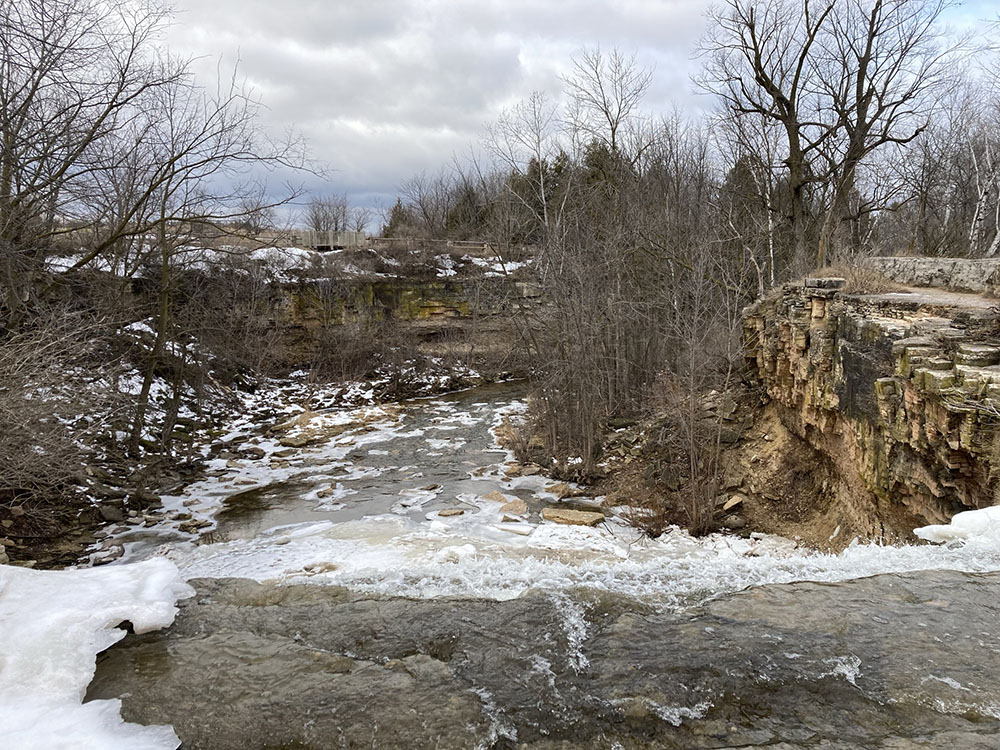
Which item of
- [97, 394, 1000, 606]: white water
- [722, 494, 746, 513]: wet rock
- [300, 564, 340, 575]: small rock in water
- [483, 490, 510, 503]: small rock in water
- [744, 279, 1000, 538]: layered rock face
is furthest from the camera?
[483, 490, 510, 503]: small rock in water

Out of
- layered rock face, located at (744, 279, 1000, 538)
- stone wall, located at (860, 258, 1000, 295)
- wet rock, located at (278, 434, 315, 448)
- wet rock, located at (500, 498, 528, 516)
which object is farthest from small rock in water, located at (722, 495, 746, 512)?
wet rock, located at (278, 434, 315, 448)

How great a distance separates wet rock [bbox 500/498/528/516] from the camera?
33.3ft

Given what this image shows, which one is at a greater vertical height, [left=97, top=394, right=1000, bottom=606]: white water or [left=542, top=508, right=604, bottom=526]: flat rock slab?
[left=97, top=394, right=1000, bottom=606]: white water

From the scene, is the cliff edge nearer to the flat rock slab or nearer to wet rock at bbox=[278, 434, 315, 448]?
the flat rock slab

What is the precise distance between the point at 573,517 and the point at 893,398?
4.96m

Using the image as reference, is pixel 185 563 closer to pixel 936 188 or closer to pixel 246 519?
pixel 246 519

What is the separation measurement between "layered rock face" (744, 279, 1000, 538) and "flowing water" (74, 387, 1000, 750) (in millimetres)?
1233

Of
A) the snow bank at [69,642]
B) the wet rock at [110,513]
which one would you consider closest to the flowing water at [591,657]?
the snow bank at [69,642]

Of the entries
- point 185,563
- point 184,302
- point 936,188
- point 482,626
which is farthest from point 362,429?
point 936,188

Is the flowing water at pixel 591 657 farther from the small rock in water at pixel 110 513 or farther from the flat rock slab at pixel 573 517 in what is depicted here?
the small rock in water at pixel 110 513

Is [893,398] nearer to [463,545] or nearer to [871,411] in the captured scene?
[871,411]

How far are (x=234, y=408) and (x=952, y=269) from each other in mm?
17224

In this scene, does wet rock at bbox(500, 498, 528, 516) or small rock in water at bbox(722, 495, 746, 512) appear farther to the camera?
wet rock at bbox(500, 498, 528, 516)

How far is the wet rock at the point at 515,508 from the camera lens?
10.2 meters
